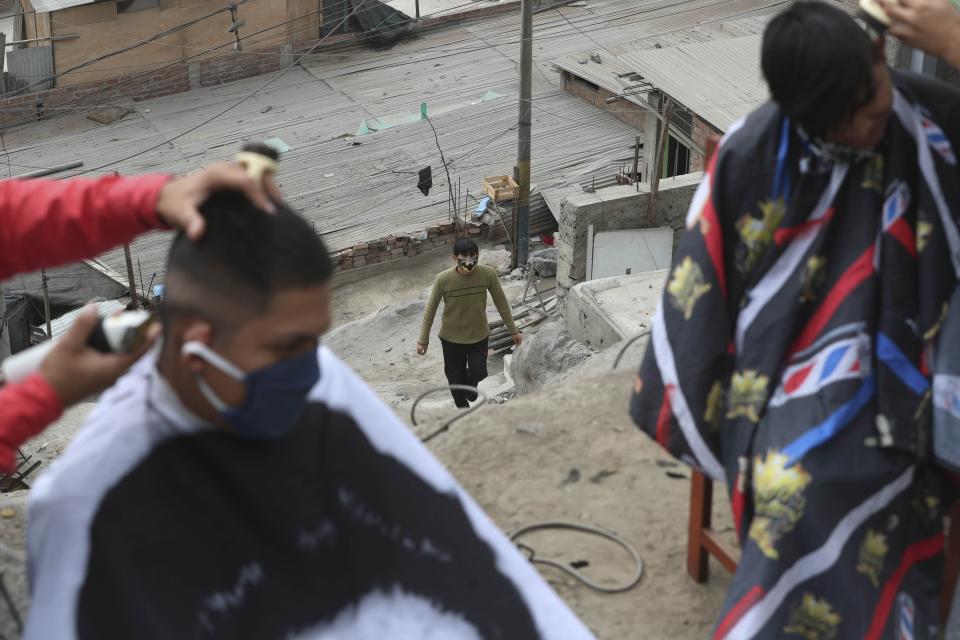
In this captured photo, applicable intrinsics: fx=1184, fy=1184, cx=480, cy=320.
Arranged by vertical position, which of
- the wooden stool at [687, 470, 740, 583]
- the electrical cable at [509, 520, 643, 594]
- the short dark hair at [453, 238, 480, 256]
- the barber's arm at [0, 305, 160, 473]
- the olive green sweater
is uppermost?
the barber's arm at [0, 305, 160, 473]

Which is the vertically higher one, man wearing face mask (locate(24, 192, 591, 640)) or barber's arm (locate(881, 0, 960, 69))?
barber's arm (locate(881, 0, 960, 69))

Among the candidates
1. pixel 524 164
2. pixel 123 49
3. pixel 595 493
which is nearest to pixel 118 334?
pixel 595 493

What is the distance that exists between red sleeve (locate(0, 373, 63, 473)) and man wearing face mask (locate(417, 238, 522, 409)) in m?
5.09

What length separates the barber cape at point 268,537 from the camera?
6.05 feet

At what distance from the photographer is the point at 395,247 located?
1521 centimetres

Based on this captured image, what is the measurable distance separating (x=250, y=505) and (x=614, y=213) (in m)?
7.83

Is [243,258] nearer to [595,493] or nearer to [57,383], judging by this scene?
[57,383]

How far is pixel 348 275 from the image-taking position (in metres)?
15.0

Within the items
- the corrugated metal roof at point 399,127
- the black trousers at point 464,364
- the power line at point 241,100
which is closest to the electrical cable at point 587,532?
the black trousers at point 464,364

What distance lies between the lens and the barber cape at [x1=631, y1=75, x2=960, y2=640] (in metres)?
2.46

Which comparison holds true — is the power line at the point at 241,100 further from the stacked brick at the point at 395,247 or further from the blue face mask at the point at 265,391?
the blue face mask at the point at 265,391

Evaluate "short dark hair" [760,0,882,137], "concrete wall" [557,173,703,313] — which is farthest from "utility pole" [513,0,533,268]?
"short dark hair" [760,0,882,137]

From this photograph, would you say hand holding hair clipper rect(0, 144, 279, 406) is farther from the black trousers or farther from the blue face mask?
the black trousers

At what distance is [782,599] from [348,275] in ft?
41.7
